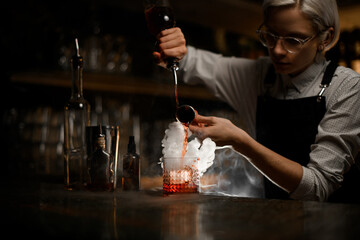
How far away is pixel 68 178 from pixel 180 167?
431mm

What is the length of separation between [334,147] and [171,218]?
82cm

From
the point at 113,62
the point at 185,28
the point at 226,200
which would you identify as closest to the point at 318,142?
the point at 226,200

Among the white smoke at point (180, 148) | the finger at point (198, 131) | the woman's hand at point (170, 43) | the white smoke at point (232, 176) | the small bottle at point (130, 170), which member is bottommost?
the white smoke at point (232, 176)

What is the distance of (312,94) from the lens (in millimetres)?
1656

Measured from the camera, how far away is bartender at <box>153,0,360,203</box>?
1.41 meters

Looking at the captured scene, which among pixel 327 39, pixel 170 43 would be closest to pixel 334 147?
pixel 327 39

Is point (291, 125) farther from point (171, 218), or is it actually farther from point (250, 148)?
point (171, 218)

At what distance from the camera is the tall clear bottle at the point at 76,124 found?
1460mm

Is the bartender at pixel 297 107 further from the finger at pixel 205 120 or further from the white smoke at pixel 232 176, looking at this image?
the white smoke at pixel 232 176

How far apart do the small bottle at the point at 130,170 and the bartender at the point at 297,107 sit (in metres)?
0.22

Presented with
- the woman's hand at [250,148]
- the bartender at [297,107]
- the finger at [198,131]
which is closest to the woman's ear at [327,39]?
the bartender at [297,107]

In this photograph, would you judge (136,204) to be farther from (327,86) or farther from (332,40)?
(332,40)

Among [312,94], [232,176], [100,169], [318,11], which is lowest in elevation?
[232,176]

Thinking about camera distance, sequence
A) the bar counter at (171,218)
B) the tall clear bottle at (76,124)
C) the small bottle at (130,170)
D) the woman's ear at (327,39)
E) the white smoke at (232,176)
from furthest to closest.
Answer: the white smoke at (232,176)
the woman's ear at (327,39)
the tall clear bottle at (76,124)
the small bottle at (130,170)
the bar counter at (171,218)
